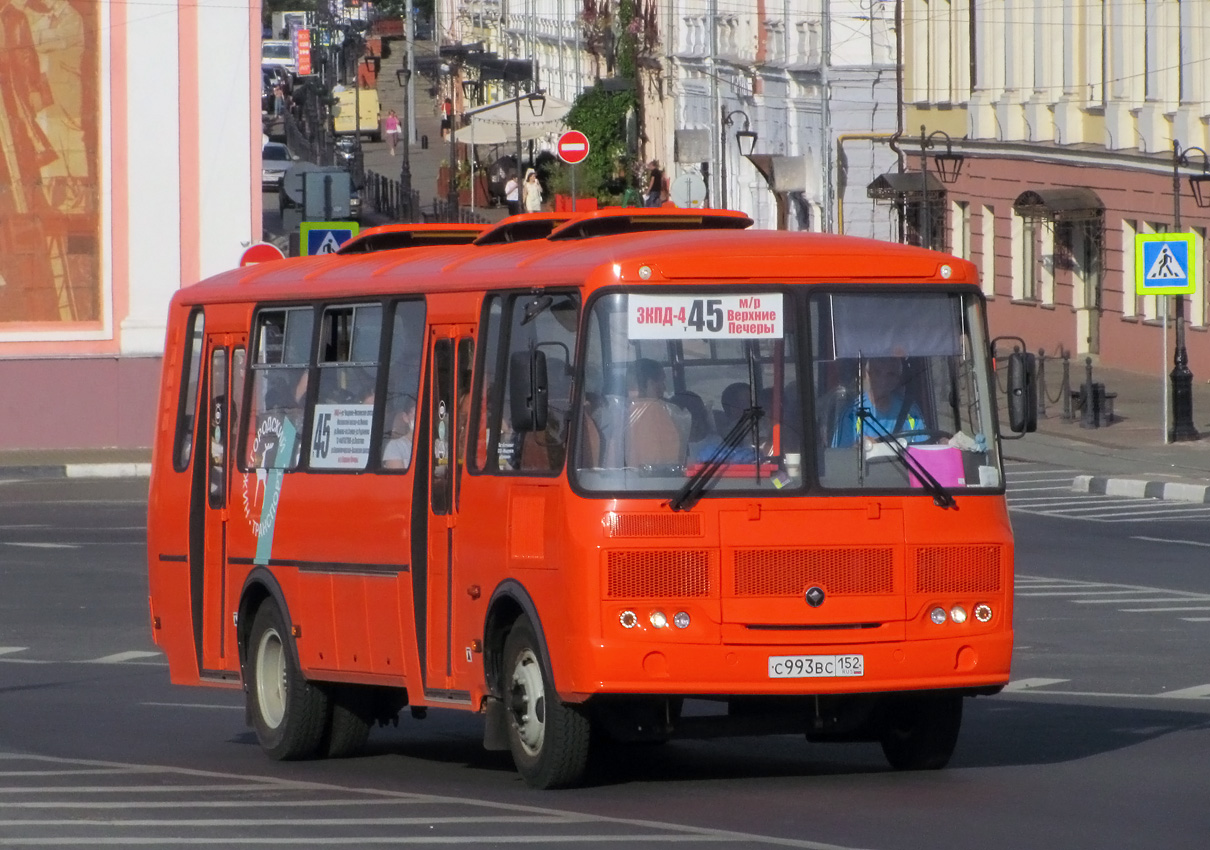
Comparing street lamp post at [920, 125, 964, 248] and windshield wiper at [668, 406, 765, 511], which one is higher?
street lamp post at [920, 125, 964, 248]

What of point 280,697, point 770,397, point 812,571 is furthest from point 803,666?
point 280,697

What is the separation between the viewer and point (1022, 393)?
10.6 metres

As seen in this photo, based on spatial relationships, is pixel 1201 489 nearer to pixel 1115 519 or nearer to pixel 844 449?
pixel 1115 519

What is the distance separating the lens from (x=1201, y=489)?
88.0ft

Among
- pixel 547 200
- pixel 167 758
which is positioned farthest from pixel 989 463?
pixel 547 200

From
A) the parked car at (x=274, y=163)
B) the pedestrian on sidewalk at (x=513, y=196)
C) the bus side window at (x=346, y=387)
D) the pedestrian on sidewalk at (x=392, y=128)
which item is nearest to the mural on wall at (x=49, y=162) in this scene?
the bus side window at (x=346, y=387)

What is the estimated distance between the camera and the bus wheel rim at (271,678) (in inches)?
479

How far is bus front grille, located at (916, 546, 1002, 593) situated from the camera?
395 inches

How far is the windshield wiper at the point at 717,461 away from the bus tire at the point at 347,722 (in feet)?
9.32

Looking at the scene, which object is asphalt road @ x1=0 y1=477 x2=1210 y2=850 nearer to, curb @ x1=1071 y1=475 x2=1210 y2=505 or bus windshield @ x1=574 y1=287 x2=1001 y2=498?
bus windshield @ x1=574 y1=287 x2=1001 y2=498

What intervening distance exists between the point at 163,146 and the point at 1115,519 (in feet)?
44.8

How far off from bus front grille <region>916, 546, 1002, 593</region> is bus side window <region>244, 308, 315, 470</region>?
3.36 m

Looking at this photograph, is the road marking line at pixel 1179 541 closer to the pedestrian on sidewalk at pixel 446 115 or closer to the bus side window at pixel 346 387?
the bus side window at pixel 346 387

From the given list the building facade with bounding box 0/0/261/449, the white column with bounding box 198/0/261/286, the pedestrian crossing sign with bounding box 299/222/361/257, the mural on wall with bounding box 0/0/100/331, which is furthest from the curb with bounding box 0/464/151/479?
the pedestrian crossing sign with bounding box 299/222/361/257
